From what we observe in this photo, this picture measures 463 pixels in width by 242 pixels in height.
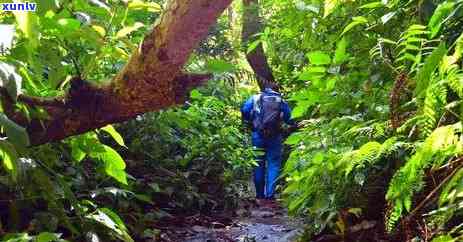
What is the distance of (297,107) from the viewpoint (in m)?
3.33

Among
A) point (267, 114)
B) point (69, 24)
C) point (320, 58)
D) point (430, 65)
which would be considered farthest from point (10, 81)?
point (267, 114)

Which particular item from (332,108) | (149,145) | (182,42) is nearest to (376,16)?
(332,108)

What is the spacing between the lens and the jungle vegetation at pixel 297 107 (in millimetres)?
1879

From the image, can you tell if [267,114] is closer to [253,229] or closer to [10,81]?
[253,229]

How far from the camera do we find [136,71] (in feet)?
7.56

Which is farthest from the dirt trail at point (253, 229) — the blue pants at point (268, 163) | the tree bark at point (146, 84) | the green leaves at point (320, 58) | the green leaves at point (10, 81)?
the green leaves at point (10, 81)

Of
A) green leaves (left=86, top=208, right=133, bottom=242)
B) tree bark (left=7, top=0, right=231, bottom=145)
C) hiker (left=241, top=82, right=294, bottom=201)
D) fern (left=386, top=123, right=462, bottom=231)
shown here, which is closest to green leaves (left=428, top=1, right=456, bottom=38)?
fern (left=386, top=123, right=462, bottom=231)

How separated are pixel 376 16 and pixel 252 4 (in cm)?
674

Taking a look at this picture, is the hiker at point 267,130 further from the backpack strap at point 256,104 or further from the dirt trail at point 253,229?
the dirt trail at point 253,229

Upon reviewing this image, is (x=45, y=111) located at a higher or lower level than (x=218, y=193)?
higher

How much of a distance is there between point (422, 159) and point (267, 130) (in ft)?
16.9

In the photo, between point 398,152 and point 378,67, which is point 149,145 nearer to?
point 378,67

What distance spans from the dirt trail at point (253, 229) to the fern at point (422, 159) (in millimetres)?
1996

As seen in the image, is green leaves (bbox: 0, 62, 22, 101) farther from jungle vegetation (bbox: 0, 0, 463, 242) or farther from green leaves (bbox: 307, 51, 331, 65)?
green leaves (bbox: 307, 51, 331, 65)
